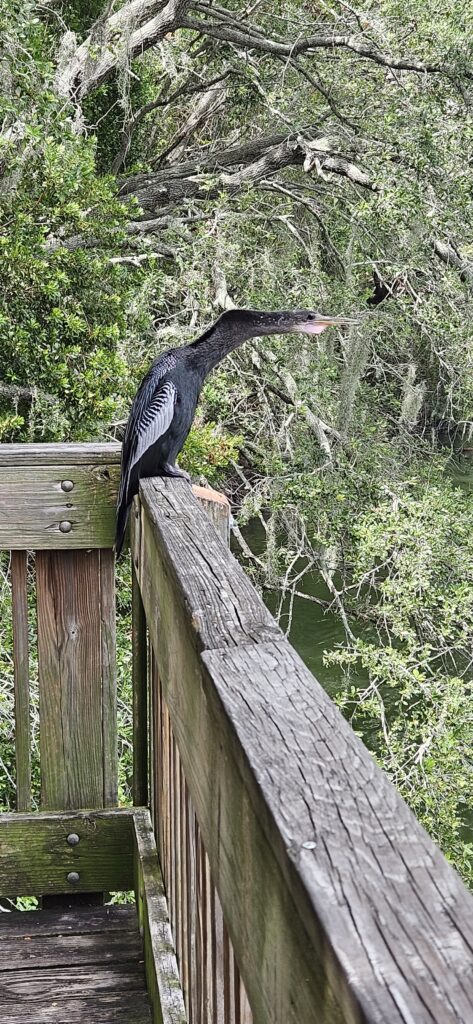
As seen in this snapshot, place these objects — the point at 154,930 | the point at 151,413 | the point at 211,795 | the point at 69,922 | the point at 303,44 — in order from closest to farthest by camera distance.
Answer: the point at 211,795
the point at 154,930
the point at 69,922
the point at 151,413
the point at 303,44

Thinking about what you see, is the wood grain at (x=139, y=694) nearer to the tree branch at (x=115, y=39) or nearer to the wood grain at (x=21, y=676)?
the wood grain at (x=21, y=676)

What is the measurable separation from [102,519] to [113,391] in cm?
315

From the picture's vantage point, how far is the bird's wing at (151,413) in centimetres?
199

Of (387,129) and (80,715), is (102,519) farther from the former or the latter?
(387,129)

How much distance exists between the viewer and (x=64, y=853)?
172cm

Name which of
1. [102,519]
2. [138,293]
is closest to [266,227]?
[138,293]

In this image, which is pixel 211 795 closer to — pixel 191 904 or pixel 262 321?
pixel 191 904

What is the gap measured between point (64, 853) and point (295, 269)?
4.83 meters

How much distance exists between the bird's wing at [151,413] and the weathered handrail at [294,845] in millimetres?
892

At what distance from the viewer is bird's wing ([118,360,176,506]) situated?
78.3 inches

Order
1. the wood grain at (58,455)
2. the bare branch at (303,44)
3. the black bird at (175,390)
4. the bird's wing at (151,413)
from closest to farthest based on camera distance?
1. the wood grain at (58,455)
2. the black bird at (175,390)
3. the bird's wing at (151,413)
4. the bare branch at (303,44)

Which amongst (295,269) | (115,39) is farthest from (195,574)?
(115,39)

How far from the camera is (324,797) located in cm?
59

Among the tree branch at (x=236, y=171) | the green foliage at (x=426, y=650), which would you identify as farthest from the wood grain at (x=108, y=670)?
the tree branch at (x=236, y=171)
